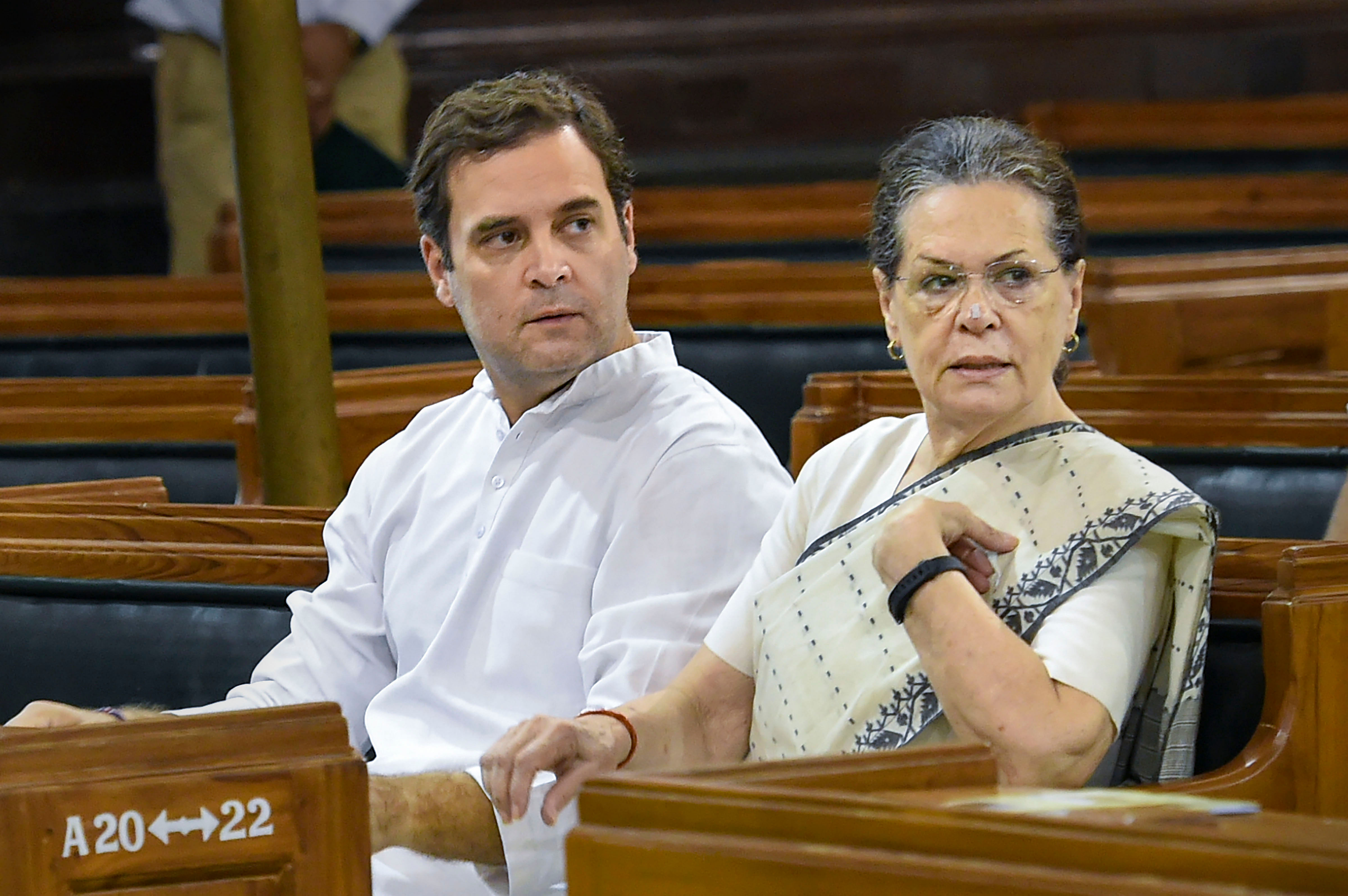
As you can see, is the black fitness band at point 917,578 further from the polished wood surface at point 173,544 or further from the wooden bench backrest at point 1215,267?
the wooden bench backrest at point 1215,267

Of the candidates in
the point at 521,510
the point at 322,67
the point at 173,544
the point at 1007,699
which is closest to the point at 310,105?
the point at 322,67

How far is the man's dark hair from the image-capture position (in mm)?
1713

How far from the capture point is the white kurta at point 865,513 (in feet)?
4.19

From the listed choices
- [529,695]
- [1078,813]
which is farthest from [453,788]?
[1078,813]

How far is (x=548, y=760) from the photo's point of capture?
1.34 meters

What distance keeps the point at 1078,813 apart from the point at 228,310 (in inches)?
100

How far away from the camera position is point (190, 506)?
1919 millimetres

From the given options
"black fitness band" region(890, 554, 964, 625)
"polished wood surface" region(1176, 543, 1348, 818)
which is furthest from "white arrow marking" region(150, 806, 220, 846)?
"polished wood surface" region(1176, 543, 1348, 818)

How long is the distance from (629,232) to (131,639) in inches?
27.6

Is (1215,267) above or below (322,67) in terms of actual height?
below

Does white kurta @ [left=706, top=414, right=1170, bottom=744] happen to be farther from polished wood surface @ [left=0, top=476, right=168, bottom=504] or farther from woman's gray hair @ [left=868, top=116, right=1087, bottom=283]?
polished wood surface @ [left=0, top=476, right=168, bottom=504]

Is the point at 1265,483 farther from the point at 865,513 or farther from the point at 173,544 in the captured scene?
the point at 173,544

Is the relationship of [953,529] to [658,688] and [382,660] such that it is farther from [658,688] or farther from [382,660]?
[382,660]

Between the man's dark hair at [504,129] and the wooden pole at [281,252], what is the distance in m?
0.28
